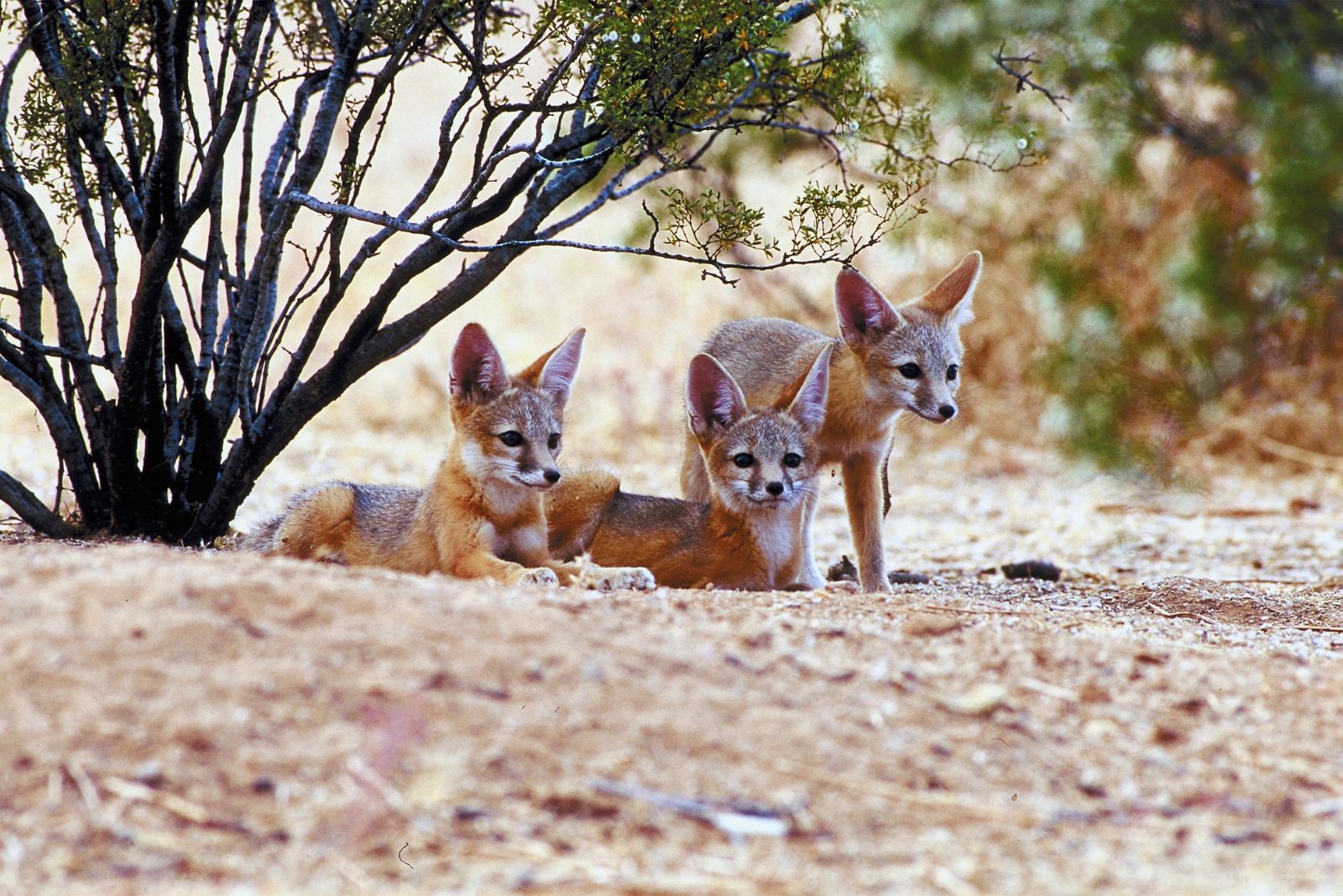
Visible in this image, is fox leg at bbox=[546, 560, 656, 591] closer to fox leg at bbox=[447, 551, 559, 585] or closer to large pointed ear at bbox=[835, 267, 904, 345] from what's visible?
fox leg at bbox=[447, 551, 559, 585]

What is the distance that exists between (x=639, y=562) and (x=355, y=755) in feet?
8.96

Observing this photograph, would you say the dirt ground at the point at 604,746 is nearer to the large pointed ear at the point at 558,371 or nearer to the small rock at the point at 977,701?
the small rock at the point at 977,701

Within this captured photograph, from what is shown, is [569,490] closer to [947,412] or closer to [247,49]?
[947,412]

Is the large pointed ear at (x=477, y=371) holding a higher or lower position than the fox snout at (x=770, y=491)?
higher

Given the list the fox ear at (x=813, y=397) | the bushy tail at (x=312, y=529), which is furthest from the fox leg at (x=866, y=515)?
the bushy tail at (x=312, y=529)

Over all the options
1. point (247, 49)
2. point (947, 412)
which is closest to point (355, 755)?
point (247, 49)

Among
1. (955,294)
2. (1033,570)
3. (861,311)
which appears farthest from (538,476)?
(1033,570)

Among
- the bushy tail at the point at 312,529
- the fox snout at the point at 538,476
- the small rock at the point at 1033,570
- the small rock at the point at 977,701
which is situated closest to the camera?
the small rock at the point at 977,701

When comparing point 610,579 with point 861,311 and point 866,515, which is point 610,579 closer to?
point 866,515

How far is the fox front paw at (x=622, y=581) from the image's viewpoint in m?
4.53

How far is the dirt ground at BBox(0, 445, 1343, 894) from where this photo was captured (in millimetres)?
2471

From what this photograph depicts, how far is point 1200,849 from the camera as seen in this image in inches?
104

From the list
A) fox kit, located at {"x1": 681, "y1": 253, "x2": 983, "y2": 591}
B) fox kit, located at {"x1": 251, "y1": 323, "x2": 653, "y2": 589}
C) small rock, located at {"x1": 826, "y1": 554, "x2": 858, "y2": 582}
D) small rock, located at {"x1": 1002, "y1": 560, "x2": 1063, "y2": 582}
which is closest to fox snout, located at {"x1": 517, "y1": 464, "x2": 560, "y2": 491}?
fox kit, located at {"x1": 251, "y1": 323, "x2": 653, "y2": 589}

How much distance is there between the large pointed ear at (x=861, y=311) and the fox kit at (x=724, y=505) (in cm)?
39
